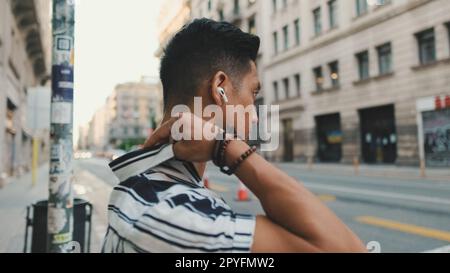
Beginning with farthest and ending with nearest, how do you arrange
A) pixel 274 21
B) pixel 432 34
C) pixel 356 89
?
1. pixel 274 21
2. pixel 356 89
3. pixel 432 34

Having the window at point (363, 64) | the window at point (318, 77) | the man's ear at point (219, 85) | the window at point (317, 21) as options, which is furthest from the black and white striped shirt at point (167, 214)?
the window at point (318, 77)

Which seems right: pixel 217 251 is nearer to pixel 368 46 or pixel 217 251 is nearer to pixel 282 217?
pixel 282 217

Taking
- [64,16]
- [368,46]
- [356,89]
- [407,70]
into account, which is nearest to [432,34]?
Result: [407,70]

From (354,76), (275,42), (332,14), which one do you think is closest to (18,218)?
(354,76)

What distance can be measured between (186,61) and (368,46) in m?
22.2

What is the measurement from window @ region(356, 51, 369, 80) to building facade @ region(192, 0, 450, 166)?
0.06m

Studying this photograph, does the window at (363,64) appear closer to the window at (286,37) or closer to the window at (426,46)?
the window at (426,46)

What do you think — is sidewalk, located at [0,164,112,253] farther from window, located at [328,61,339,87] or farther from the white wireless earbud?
window, located at [328,61,339,87]

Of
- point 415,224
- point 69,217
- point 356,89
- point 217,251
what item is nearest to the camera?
point 217,251

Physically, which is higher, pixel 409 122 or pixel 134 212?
pixel 409 122

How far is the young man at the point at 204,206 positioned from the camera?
3.06ft

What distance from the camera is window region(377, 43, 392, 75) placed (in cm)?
2016

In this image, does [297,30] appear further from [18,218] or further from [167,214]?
[167,214]

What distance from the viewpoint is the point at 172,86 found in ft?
4.12
